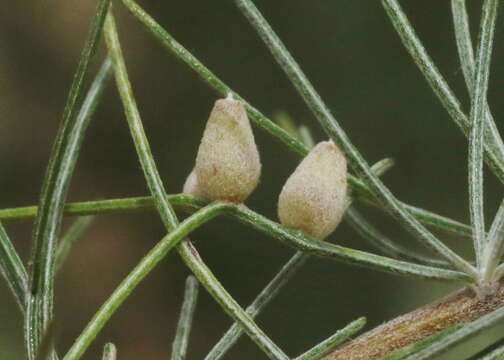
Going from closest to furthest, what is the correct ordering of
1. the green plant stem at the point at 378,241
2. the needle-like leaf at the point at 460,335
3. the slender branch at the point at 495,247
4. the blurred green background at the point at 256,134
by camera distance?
the needle-like leaf at the point at 460,335 < the slender branch at the point at 495,247 < the green plant stem at the point at 378,241 < the blurred green background at the point at 256,134

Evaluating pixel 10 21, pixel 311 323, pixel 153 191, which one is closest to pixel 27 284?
pixel 153 191

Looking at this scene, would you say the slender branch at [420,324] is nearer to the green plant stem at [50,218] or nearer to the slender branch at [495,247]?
the slender branch at [495,247]

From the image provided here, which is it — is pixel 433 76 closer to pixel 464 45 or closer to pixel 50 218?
pixel 464 45

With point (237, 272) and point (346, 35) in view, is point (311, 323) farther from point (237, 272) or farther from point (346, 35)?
point (346, 35)

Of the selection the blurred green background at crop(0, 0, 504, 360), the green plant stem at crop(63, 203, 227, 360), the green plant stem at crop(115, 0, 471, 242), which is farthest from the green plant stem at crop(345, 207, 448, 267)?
the blurred green background at crop(0, 0, 504, 360)

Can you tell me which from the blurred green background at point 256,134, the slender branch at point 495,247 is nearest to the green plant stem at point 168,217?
the slender branch at point 495,247
